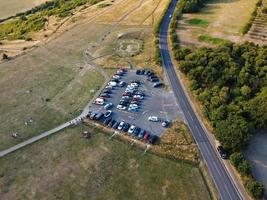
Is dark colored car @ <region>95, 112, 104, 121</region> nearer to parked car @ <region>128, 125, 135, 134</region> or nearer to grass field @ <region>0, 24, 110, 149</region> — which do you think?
grass field @ <region>0, 24, 110, 149</region>

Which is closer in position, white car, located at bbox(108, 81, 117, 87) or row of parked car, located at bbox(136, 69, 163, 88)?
row of parked car, located at bbox(136, 69, 163, 88)

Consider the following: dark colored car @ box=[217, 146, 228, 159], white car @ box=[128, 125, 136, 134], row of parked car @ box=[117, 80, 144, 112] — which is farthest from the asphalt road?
white car @ box=[128, 125, 136, 134]

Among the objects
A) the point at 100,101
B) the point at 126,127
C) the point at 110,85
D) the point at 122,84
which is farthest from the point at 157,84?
the point at 126,127

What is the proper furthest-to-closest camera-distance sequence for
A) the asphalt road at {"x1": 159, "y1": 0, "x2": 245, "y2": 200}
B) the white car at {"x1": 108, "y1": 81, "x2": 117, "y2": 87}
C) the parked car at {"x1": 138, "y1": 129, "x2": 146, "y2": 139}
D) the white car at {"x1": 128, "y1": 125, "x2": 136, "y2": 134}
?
1. the white car at {"x1": 108, "y1": 81, "x2": 117, "y2": 87}
2. the white car at {"x1": 128, "y1": 125, "x2": 136, "y2": 134}
3. the parked car at {"x1": 138, "y1": 129, "x2": 146, "y2": 139}
4. the asphalt road at {"x1": 159, "y1": 0, "x2": 245, "y2": 200}

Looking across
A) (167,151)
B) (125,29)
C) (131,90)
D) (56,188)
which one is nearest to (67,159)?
(56,188)

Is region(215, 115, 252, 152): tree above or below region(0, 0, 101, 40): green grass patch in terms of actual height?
above

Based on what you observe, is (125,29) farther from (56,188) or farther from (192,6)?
(56,188)
